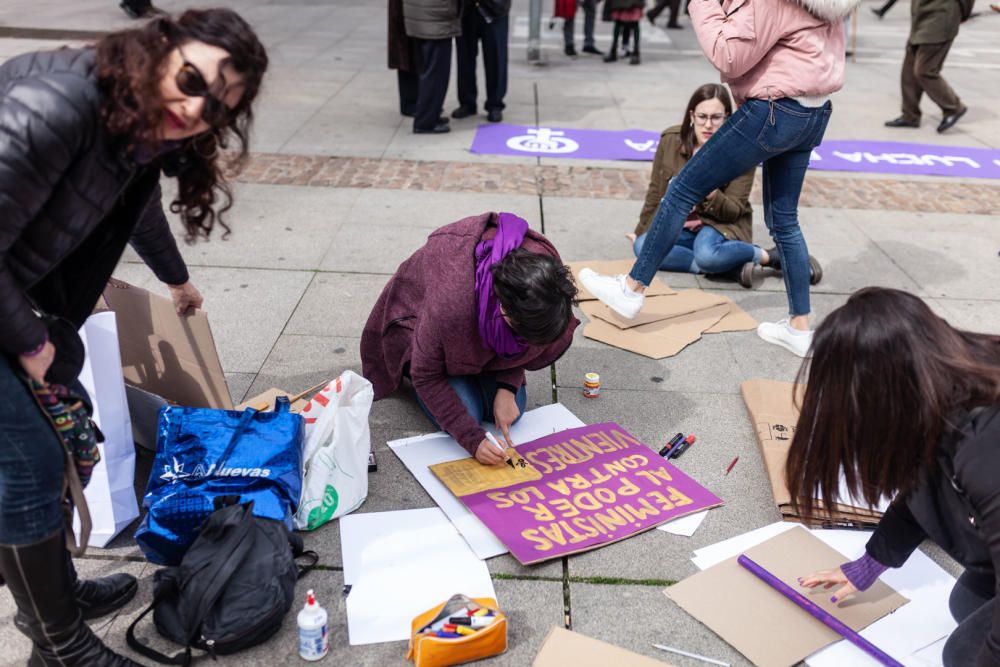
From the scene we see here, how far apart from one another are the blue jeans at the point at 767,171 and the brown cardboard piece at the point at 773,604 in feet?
5.02

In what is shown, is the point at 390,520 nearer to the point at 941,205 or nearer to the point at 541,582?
the point at 541,582

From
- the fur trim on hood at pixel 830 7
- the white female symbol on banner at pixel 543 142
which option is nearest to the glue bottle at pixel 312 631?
the fur trim on hood at pixel 830 7

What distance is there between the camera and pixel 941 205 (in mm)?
5773

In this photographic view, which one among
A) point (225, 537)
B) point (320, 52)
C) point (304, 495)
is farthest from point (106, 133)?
point (320, 52)

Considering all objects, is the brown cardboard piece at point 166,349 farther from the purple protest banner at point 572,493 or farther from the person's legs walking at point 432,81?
the person's legs walking at point 432,81

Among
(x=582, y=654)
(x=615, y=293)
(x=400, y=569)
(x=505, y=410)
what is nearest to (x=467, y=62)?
(x=615, y=293)

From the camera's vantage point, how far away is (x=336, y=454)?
2602 millimetres

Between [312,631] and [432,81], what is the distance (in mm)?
5247

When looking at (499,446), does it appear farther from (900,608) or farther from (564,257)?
(564,257)

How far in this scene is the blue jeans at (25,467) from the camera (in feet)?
5.58

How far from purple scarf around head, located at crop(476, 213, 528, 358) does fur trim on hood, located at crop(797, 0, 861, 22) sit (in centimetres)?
144

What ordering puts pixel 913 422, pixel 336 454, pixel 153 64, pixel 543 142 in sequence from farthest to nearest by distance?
1. pixel 543 142
2. pixel 336 454
3. pixel 913 422
4. pixel 153 64

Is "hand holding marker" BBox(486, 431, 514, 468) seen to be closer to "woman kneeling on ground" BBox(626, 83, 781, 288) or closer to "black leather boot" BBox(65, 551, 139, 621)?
"black leather boot" BBox(65, 551, 139, 621)

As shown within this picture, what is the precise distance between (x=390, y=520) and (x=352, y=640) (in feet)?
1.59
